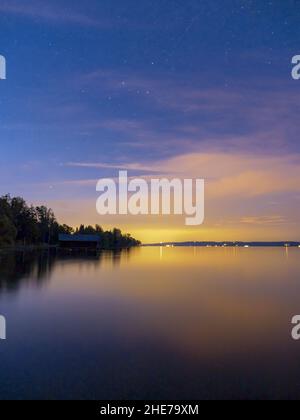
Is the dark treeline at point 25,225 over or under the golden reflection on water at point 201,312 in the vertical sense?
over

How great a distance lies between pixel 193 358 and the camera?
13586mm

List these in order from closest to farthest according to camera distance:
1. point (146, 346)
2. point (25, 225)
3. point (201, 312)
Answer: point (146, 346), point (201, 312), point (25, 225)

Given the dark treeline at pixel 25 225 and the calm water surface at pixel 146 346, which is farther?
the dark treeline at pixel 25 225

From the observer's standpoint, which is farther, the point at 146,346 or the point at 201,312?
the point at 201,312

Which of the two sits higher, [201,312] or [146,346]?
[146,346]

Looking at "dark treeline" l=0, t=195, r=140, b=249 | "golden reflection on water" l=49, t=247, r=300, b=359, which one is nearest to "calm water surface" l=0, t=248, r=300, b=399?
"golden reflection on water" l=49, t=247, r=300, b=359

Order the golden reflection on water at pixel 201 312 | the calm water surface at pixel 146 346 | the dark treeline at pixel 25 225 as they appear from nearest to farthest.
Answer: the calm water surface at pixel 146 346 < the golden reflection on water at pixel 201 312 < the dark treeline at pixel 25 225

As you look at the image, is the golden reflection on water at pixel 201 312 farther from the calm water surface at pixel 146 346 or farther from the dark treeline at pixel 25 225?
the dark treeline at pixel 25 225

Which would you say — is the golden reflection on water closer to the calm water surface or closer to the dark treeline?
the calm water surface

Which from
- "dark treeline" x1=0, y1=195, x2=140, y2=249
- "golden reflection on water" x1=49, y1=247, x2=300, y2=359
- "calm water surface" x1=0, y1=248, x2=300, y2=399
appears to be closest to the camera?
"calm water surface" x1=0, y1=248, x2=300, y2=399

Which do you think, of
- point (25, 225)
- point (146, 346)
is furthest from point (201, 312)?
point (25, 225)

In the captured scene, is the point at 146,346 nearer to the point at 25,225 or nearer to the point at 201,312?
the point at 201,312

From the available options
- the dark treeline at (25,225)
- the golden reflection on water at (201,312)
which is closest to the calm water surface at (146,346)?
the golden reflection on water at (201,312)

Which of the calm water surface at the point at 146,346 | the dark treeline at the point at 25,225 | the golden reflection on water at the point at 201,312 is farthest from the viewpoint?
the dark treeline at the point at 25,225
